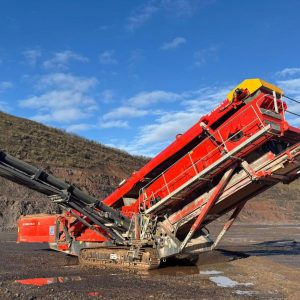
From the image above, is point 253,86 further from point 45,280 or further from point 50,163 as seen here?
point 50,163

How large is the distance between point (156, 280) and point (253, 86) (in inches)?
206

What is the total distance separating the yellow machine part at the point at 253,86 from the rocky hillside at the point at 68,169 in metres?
22.1

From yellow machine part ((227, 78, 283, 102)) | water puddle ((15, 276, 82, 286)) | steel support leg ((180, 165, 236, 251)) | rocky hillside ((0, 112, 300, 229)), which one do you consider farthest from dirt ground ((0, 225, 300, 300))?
rocky hillside ((0, 112, 300, 229))

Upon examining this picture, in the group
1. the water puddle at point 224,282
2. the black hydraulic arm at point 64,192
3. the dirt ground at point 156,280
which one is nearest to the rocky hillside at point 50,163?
the dirt ground at point 156,280

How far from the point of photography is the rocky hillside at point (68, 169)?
30.7m

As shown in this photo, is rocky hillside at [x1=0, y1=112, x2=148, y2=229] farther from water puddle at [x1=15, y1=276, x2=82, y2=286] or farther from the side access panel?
water puddle at [x1=15, y1=276, x2=82, y2=286]

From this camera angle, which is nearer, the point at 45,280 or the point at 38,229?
the point at 45,280

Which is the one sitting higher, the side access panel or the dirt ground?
the side access panel

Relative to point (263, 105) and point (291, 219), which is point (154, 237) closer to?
point (263, 105)

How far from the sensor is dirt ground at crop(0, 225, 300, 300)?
803cm

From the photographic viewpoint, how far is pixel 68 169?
3953 cm

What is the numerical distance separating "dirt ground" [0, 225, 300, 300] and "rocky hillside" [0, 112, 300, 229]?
649 inches

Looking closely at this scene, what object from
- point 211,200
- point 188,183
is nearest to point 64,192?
point 188,183

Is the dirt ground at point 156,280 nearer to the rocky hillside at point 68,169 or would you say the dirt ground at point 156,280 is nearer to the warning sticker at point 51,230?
the warning sticker at point 51,230
